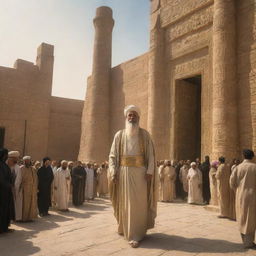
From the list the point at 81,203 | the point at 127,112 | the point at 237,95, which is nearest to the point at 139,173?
the point at 127,112

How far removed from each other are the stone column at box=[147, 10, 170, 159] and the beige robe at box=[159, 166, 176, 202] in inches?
87.5

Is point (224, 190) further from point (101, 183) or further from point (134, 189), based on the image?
point (101, 183)

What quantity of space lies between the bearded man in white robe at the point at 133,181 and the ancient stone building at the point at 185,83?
20.7 ft

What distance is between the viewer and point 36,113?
69.2 feet

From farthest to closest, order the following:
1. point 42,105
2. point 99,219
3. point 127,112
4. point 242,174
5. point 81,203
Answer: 1. point 42,105
2. point 81,203
3. point 99,219
4. point 127,112
5. point 242,174

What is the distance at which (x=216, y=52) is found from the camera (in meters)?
11.2

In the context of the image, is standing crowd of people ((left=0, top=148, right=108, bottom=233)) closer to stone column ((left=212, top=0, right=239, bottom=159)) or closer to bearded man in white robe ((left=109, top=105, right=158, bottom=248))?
bearded man in white robe ((left=109, top=105, right=158, bottom=248))

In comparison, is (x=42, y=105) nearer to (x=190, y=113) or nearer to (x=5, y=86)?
(x=5, y=86)

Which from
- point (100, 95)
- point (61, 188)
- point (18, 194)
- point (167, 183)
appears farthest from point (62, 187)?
point (100, 95)

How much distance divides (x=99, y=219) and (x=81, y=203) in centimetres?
331

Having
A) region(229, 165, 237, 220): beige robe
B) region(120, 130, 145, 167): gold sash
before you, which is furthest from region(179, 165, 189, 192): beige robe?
region(120, 130, 145, 167): gold sash

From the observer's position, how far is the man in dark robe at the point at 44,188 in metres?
7.82

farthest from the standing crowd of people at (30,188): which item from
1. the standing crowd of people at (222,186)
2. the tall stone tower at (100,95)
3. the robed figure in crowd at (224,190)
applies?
the tall stone tower at (100,95)

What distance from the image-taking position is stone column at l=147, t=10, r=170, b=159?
543 inches
